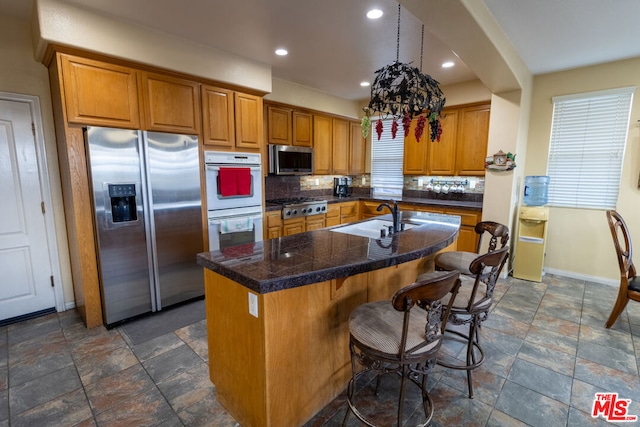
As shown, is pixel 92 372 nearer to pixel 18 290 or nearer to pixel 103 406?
pixel 103 406

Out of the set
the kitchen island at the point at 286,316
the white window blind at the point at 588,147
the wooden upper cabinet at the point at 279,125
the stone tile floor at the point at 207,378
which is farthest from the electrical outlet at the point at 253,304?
the white window blind at the point at 588,147

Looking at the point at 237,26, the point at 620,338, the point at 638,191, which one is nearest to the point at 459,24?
the point at 237,26

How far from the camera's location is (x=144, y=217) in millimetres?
2734

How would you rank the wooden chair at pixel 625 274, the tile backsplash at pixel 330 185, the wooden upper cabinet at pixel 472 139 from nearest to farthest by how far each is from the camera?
the wooden chair at pixel 625 274 < the wooden upper cabinet at pixel 472 139 < the tile backsplash at pixel 330 185

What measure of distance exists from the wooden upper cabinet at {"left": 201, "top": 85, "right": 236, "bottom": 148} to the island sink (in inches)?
67.8

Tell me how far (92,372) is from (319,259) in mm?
1873

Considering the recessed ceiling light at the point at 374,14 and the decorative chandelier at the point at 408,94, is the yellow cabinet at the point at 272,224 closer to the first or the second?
the decorative chandelier at the point at 408,94

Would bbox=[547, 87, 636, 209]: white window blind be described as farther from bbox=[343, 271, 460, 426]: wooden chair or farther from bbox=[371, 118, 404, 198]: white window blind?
bbox=[343, 271, 460, 426]: wooden chair

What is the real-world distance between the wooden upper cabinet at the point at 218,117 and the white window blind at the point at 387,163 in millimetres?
2818

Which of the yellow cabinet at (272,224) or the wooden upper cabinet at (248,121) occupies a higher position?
the wooden upper cabinet at (248,121)

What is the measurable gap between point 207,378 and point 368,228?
1.66 metres

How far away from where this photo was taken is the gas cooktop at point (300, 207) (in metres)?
4.04

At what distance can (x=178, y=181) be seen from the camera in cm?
292
